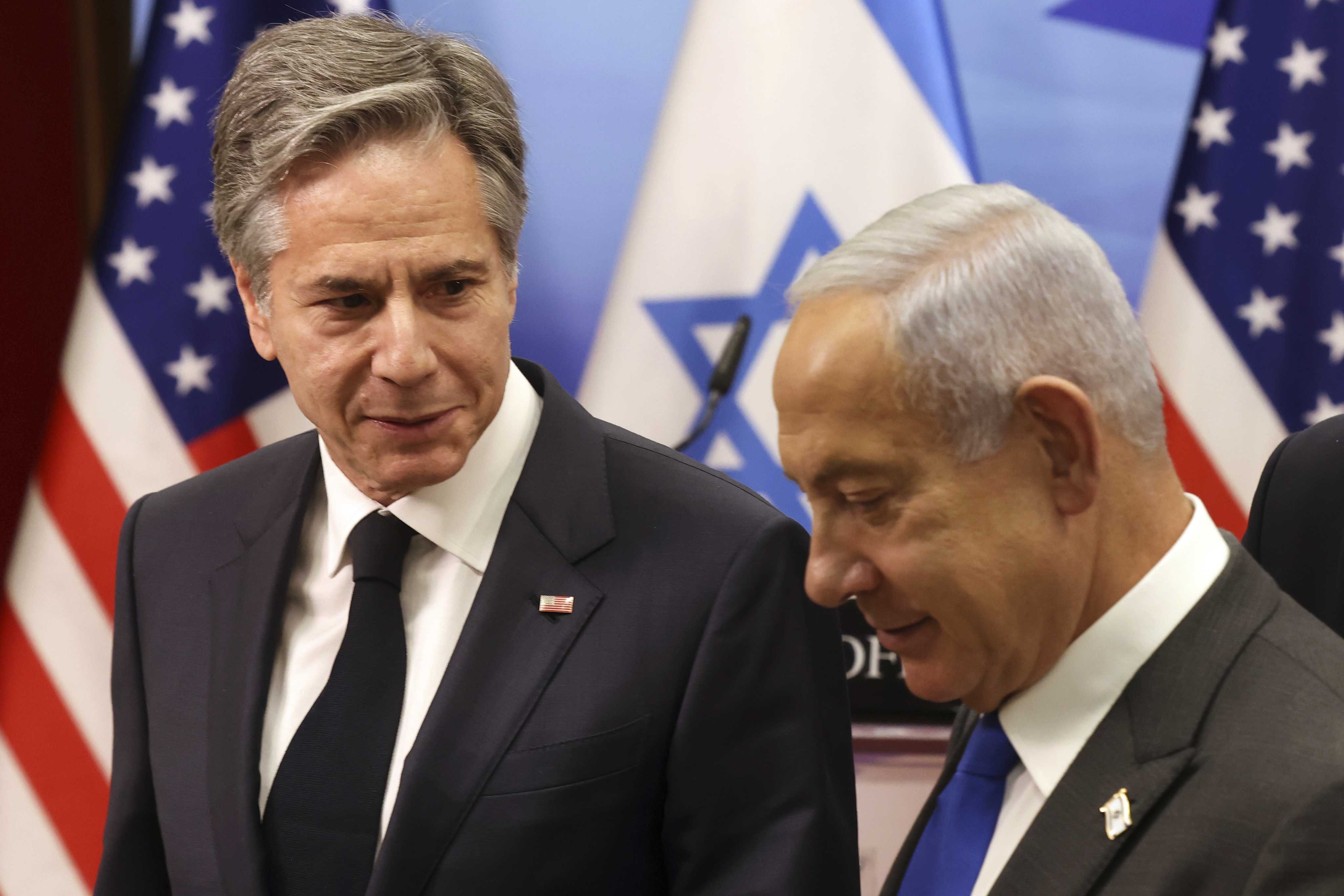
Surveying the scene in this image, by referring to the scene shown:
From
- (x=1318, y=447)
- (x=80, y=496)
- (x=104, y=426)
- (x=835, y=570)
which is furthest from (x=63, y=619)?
(x=1318, y=447)

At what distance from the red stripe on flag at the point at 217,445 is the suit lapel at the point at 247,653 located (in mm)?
1157

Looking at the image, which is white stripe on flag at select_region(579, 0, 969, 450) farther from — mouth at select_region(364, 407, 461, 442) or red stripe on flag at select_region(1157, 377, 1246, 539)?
mouth at select_region(364, 407, 461, 442)

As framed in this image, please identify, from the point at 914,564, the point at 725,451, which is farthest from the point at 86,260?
the point at 914,564

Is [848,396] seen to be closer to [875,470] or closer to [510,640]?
[875,470]

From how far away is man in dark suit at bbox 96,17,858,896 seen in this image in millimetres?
1468

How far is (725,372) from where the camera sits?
278 centimetres

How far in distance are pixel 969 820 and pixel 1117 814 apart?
0.19 metres

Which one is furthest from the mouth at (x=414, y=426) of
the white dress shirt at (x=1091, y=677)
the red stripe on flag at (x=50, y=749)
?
the red stripe on flag at (x=50, y=749)

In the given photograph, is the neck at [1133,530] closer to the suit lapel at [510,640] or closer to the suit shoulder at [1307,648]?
the suit shoulder at [1307,648]

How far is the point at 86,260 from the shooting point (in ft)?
9.25

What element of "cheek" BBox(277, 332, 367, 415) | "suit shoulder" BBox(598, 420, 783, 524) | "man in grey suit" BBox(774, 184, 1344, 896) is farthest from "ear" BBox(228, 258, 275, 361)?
"man in grey suit" BBox(774, 184, 1344, 896)

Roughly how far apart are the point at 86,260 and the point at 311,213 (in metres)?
1.54

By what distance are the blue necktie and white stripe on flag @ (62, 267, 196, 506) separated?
2.09 metres

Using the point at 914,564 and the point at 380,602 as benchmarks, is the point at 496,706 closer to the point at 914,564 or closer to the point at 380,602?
the point at 380,602
